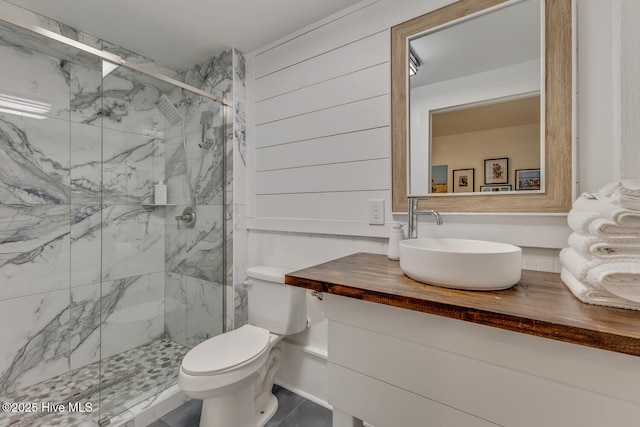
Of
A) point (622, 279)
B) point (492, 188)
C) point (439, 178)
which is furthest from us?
point (439, 178)

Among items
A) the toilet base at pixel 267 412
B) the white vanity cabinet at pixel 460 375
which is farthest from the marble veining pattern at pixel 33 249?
the white vanity cabinet at pixel 460 375

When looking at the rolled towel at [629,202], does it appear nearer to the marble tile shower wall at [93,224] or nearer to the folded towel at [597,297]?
the folded towel at [597,297]

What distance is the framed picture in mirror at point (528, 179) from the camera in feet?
3.47

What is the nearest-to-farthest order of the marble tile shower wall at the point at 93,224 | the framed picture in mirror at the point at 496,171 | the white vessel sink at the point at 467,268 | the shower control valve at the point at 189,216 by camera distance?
the white vessel sink at the point at 467,268, the framed picture in mirror at the point at 496,171, the marble tile shower wall at the point at 93,224, the shower control valve at the point at 189,216

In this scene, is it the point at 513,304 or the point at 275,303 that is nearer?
the point at 513,304

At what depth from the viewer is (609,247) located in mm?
697

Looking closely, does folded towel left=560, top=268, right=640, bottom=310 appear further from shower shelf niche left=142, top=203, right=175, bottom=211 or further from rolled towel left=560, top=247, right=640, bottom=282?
shower shelf niche left=142, top=203, right=175, bottom=211

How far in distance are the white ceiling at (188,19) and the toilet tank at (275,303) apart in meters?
A: 1.51

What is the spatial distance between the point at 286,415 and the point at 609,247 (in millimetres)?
1630

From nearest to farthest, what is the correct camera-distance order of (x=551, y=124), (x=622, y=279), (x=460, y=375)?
(x=622, y=279), (x=460, y=375), (x=551, y=124)

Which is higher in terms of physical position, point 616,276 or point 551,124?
point 551,124

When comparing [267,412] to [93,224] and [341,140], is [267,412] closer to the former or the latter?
[341,140]

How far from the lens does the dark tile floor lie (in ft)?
4.82

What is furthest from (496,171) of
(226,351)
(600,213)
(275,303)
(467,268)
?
(226,351)
